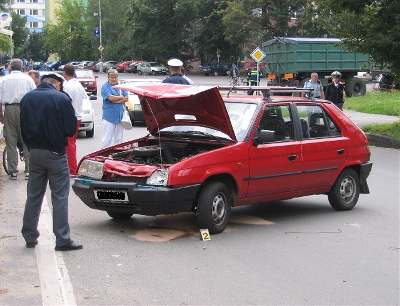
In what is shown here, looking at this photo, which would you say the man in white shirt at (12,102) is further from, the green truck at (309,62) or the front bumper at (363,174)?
the green truck at (309,62)

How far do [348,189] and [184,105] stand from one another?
267 centimetres

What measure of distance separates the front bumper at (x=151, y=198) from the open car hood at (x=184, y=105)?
98 centimetres

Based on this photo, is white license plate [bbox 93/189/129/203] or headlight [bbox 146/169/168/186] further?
white license plate [bbox 93/189/129/203]

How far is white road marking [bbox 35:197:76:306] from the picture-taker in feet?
17.9

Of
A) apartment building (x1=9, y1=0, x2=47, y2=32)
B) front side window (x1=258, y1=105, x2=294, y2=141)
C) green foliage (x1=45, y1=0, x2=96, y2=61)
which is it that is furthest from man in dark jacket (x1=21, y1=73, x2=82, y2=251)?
apartment building (x1=9, y1=0, x2=47, y2=32)

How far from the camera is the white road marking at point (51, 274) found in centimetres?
545

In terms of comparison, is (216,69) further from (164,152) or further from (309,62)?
(164,152)

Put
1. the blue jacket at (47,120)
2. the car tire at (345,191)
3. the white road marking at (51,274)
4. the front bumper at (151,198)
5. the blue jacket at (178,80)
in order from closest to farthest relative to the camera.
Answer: the white road marking at (51,274) < the blue jacket at (47,120) < the front bumper at (151,198) < the car tire at (345,191) < the blue jacket at (178,80)

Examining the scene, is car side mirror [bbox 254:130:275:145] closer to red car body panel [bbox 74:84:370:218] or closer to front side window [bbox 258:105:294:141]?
red car body panel [bbox 74:84:370:218]

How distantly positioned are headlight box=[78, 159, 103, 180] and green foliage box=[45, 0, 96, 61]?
97.3 metres

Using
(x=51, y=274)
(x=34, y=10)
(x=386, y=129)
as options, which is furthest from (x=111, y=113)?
(x=34, y=10)

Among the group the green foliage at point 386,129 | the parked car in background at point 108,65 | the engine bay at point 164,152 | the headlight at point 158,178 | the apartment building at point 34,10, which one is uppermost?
the apartment building at point 34,10

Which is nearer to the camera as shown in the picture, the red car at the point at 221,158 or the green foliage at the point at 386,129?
the red car at the point at 221,158

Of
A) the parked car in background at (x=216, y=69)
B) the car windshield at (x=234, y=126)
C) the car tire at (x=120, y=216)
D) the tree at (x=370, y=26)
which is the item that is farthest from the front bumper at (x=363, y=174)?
the parked car in background at (x=216, y=69)
